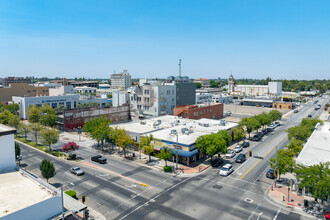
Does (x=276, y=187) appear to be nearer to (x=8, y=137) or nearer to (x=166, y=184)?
(x=166, y=184)

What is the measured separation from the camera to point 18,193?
21.6 metres

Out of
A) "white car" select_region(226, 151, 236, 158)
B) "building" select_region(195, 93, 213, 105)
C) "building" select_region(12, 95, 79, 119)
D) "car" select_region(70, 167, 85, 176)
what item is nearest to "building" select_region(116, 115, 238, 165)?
"white car" select_region(226, 151, 236, 158)

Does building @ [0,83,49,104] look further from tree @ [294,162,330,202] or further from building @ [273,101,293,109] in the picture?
building @ [273,101,293,109]

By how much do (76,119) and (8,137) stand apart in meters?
49.8

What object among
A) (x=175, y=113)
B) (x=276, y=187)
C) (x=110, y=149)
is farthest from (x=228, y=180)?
(x=175, y=113)

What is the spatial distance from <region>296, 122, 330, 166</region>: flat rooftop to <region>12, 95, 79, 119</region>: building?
92942 mm

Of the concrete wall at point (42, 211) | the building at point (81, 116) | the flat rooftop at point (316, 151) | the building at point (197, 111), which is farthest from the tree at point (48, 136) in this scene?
the flat rooftop at point (316, 151)

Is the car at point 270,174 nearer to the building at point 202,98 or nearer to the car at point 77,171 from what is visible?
the car at point 77,171

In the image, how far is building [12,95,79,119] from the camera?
9525 cm

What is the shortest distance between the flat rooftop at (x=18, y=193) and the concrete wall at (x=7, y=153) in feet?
4.33

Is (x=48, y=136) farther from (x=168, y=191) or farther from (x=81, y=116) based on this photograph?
(x=168, y=191)

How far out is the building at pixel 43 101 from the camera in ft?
313

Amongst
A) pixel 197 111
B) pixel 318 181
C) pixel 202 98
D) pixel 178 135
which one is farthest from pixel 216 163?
pixel 202 98

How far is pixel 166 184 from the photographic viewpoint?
3712cm
